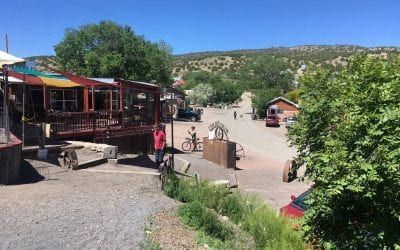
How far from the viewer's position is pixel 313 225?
5426mm

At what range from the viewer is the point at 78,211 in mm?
9391

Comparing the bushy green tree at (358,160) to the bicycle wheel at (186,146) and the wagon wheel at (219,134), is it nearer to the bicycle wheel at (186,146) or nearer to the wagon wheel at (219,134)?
the wagon wheel at (219,134)

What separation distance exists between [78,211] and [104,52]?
4735 cm

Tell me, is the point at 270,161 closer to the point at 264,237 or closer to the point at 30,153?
the point at 30,153

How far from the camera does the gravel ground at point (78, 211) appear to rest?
7723 millimetres

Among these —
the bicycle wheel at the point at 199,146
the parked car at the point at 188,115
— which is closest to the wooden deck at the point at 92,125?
the bicycle wheel at the point at 199,146

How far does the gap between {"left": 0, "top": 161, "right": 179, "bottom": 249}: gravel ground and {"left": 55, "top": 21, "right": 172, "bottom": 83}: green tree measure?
40.8 meters

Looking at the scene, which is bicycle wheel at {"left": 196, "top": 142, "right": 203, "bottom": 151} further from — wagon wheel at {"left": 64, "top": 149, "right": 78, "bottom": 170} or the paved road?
wagon wheel at {"left": 64, "top": 149, "right": 78, "bottom": 170}

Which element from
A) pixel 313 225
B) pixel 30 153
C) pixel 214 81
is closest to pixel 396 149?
pixel 313 225

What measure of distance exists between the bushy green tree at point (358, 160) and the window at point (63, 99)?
2101cm

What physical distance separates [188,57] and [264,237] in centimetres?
18504

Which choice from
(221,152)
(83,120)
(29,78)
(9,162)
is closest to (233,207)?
(9,162)

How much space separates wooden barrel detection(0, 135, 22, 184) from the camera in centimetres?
1166

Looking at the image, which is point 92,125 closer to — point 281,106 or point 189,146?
point 189,146
